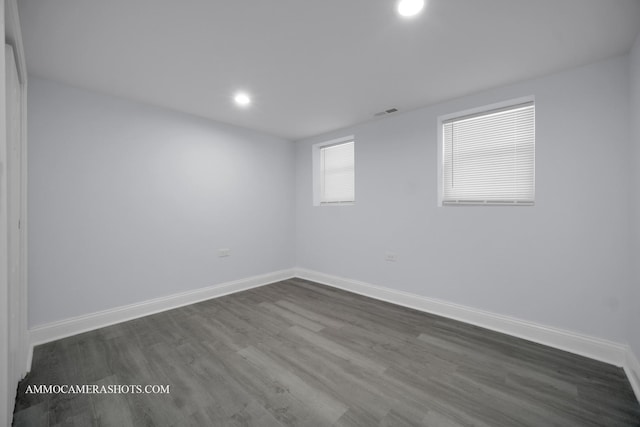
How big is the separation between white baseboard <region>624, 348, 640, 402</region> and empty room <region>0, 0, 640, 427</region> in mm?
31

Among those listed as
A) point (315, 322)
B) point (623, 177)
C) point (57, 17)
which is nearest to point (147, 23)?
point (57, 17)

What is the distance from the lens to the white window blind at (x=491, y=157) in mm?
2675

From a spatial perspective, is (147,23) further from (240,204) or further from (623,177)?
(623,177)

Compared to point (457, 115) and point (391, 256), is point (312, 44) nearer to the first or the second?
point (457, 115)

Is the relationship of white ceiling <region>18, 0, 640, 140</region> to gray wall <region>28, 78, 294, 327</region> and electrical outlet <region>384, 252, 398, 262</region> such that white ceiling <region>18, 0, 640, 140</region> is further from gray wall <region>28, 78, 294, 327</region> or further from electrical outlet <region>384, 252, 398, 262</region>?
electrical outlet <region>384, 252, 398, 262</region>

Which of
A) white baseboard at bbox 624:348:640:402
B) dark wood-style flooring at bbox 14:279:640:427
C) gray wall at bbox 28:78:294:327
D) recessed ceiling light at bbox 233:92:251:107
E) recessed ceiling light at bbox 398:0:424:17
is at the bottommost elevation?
dark wood-style flooring at bbox 14:279:640:427

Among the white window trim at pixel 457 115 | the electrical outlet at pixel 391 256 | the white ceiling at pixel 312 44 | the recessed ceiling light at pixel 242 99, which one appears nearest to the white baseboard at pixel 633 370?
the white window trim at pixel 457 115

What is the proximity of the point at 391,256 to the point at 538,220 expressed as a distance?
165 centimetres

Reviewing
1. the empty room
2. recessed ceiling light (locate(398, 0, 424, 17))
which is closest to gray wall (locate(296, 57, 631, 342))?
the empty room

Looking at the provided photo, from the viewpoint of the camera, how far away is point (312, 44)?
Result: 207 cm

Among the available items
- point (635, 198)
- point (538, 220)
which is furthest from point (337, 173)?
point (635, 198)

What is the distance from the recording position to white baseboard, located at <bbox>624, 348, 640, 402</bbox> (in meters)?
1.85

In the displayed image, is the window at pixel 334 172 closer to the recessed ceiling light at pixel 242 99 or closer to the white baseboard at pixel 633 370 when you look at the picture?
the recessed ceiling light at pixel 242 99

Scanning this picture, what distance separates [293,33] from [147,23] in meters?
1.01
